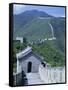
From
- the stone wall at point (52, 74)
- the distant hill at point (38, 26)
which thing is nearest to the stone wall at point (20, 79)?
the stone wall at point (52, 74)

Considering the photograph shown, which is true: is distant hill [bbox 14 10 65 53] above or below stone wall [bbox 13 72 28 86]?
above

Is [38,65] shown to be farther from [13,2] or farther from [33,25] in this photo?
[13,2]

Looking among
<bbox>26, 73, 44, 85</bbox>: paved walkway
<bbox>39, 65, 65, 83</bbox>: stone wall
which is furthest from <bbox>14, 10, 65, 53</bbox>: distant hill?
<bbox>26, 73, 44, 85</bbox>: paved walkway

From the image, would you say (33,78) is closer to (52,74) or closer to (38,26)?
(52,74)

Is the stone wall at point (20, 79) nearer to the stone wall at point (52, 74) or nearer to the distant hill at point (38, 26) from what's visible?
the stone wall at point (52, 74)

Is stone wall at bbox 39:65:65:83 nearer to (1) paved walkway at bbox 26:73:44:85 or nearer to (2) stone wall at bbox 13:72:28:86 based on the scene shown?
(1) paved walkway at bbox 26:73:44:85

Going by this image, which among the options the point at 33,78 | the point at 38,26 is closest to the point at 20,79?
the point at 33,78
